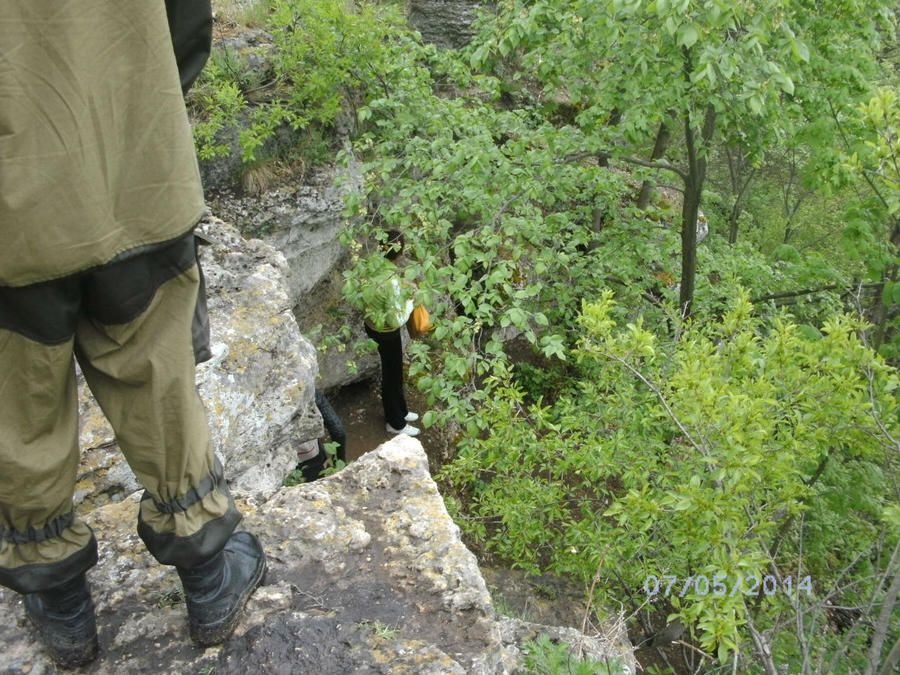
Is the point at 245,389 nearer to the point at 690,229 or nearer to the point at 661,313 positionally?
the point at 661,313

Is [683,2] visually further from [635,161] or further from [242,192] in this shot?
[242,192]

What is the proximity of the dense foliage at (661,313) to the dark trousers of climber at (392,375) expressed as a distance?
0.48 metres

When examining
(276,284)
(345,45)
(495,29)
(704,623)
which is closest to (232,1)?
(345,45)

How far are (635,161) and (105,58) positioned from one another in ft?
17.1

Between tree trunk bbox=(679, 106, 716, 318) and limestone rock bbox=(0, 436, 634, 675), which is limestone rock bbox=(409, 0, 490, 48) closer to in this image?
tree trunk bbox=(679, 106, 716, 318)

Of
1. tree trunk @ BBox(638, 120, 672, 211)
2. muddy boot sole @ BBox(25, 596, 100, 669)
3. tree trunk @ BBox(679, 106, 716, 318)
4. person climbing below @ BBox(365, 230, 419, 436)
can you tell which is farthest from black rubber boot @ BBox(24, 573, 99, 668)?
tree trunk @ BBox(638, 120, 672, 211)

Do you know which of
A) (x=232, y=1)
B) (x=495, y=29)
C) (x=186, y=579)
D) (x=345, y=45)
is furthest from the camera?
(x=232, y=1)

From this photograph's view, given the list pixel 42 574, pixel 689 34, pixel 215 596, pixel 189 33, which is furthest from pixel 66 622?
pixel 689 34

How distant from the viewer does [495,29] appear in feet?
15.5

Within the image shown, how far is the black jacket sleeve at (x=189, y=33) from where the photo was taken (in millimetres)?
1416

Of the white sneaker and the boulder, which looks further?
the white sneaker

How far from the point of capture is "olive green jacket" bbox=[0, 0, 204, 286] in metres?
1.11

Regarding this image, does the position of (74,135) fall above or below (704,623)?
above

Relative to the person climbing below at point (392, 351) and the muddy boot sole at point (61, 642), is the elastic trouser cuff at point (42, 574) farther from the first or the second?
the person climbing below at point (392, 351)
